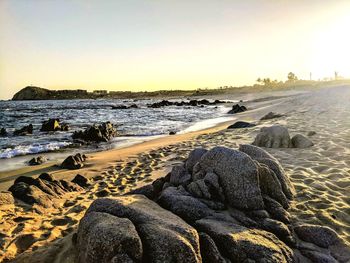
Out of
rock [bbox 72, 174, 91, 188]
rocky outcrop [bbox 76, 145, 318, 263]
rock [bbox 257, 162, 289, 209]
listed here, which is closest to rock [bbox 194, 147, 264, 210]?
rocky outcrop [bbox 76, 145, 318, 263]

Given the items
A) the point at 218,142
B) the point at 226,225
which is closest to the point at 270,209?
the point at 226,225

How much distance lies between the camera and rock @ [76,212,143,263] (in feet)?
9.16

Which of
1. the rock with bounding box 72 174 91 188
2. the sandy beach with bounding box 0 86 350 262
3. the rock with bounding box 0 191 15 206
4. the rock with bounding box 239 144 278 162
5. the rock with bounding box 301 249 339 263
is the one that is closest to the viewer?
the rock with bounding box 301 249 339 263

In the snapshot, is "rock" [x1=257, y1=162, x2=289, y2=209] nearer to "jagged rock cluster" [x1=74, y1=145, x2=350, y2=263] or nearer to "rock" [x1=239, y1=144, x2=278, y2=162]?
"jagged rock cluster" [x1=74, y1=145, x2=350, y2=263]

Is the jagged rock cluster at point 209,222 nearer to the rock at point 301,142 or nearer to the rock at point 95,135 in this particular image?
the rock at point 301,142

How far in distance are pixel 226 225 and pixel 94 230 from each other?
1650 millimetres

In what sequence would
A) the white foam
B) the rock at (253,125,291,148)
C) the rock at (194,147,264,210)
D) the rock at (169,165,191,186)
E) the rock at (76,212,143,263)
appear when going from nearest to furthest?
the rock at (76,212,143,263) → the rock at (194,147,264,210) → the rock at (169,165,191,186) → the rock at (253,125,291,148) → the white foam

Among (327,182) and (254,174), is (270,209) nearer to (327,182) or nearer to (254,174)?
(254,174)

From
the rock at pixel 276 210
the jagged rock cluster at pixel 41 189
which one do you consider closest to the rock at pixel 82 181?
the jagged rock cluster at pixel 41 189

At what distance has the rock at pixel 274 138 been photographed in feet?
30.6

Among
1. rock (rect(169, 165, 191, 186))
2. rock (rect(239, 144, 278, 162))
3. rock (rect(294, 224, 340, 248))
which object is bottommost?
rock (rect(294, 224, 340, 248))

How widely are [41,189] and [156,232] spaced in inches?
161

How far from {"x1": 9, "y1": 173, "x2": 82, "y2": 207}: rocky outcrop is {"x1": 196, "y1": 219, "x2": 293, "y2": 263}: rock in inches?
140

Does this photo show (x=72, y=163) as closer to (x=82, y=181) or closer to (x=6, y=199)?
(x=82, y=181)
